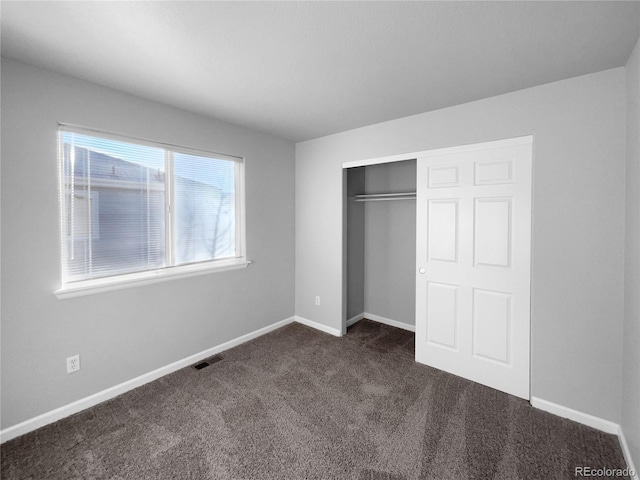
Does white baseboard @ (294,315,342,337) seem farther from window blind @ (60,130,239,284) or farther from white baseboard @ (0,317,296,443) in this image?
window blind @ (60,130,239,284)

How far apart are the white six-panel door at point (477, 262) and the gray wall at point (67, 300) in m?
2.08

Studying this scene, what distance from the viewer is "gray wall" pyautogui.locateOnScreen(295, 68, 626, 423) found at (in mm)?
2021

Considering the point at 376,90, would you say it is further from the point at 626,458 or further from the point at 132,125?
the point at 626,458

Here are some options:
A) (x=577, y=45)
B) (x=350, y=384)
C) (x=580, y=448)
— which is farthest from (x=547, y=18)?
(x=350, y=384)

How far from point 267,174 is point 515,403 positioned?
10.8ft

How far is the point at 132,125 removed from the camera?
251 centimetres

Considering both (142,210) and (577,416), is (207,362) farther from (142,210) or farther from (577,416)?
(577,416)

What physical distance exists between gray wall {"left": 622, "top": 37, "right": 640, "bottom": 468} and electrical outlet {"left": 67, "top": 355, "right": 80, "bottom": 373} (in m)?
3.62

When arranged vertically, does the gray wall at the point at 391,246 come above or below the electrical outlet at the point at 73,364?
above

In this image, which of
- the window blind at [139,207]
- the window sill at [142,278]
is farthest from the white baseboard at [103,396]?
the window blind at [139,207]

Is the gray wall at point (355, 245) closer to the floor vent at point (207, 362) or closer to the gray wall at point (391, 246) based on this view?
the gray wall at point (391, 246)

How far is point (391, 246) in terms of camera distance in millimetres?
4035

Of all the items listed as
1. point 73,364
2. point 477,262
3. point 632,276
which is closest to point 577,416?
point 632,276

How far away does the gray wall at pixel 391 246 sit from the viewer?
386 centimetres
